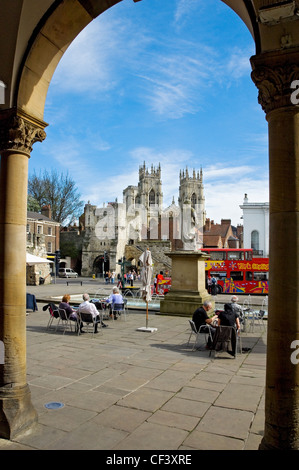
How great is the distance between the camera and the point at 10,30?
13.0ft

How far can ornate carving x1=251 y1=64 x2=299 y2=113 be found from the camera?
295cm

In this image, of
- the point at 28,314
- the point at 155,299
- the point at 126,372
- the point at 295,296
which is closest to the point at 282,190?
the point at 295,296

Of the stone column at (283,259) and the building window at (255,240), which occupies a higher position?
the building window at (255,240)

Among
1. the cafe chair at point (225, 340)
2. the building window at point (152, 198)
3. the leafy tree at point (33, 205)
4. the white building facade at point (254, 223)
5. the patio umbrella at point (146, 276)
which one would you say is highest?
the building window at point (152, 198)

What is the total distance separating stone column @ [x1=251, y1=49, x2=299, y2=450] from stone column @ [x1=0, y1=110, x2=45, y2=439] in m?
2.40

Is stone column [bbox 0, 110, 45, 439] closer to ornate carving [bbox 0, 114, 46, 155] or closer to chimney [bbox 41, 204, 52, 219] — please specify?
ornate carving [bbox 0, 114, 46, 155]

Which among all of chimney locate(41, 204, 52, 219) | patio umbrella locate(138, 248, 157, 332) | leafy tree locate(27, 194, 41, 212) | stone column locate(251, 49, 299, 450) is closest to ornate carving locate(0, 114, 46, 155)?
stone column locate(251, 49, 299, 450)

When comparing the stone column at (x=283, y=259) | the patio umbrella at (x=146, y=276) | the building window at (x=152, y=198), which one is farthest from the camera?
the building window at (x=152, y=198)

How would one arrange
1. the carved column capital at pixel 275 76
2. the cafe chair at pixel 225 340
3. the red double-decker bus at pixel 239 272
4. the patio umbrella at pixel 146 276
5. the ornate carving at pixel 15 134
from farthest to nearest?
the red double-decker bus at pixel 239 272 → the patio umbrella at pixel 146 276 → the cafe chair at pixel 225 340 → the ornate carving at pixel 15 134 → the carved column capital at pixel 275 76

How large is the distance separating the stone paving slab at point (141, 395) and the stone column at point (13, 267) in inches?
15.0

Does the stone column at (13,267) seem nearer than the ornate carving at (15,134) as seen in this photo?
Yes

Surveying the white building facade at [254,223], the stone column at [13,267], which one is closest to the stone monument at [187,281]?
the stone column at [13,267]

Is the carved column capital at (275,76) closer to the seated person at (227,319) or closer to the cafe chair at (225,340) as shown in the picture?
the cafe chair at (225,340)

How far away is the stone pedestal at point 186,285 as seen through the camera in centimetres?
1154
